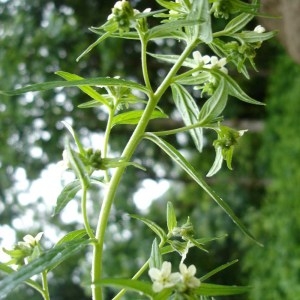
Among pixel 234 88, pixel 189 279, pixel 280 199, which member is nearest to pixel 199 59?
pixel 234 88

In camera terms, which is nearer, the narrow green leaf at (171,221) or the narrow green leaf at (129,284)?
the narrow green leaf at (129,284)

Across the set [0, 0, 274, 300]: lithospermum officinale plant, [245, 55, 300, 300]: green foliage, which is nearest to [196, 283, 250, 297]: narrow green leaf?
[0, 0, 274, 300]: lithospermum officinale plant

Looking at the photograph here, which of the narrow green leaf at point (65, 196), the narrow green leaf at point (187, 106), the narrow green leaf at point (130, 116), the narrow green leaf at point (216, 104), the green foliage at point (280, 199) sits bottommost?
the green foliage at point (280, 199)

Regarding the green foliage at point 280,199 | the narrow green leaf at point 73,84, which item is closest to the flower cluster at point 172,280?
the narrow green leaf at point 73,84

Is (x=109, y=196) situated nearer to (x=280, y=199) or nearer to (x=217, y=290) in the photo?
(x=217, y=290)

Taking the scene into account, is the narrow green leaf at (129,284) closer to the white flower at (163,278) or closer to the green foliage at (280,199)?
the white flower at (163,278)

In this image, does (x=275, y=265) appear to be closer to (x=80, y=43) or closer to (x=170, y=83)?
(x=80, y=43)

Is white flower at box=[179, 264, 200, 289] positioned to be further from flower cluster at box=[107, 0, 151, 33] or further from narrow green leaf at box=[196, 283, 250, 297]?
flower cluster at box=[107, 0, 151, 33]

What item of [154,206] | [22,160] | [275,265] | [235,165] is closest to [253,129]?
[235,165]

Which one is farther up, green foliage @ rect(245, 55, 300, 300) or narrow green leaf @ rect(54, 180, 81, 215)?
narrow green leaf @ rect(54, 180, 81, 215)
